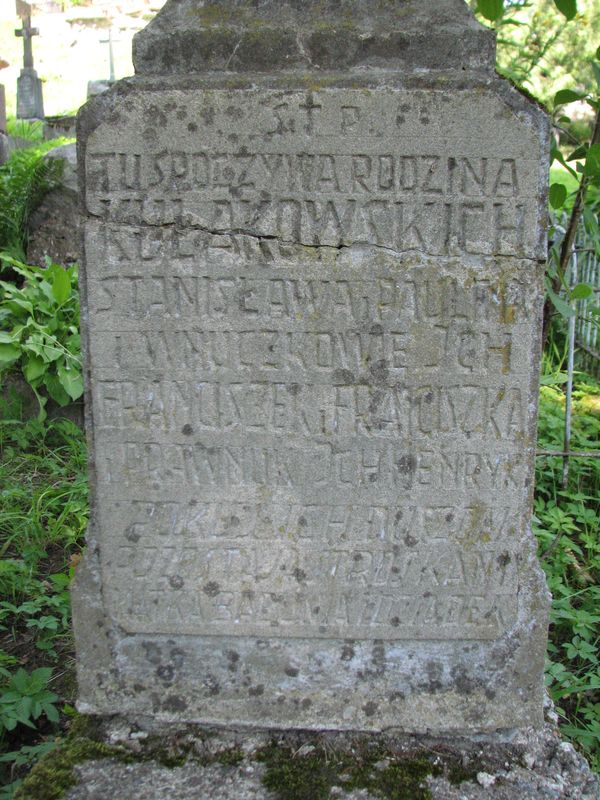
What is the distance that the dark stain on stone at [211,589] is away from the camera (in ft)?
6.62

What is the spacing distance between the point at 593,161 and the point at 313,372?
1.33 metres

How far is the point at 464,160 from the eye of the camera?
1.77m

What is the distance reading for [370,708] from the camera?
204 centimetres

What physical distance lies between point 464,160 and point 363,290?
1.22ft

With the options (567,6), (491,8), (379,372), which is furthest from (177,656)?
(567,6)

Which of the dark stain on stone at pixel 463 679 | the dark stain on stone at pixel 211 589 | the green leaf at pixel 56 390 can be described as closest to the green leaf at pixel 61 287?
the green leaf at pixel 56 390

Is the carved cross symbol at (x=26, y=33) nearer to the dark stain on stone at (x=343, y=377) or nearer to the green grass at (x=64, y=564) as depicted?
the green grass at (x=64, y=564)

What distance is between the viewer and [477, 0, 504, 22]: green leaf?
7.72 feet

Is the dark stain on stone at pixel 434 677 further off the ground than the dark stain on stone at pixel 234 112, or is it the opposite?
the dark stain on stone at pixel 234 112

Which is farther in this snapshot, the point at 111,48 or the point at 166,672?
the point at 111,48

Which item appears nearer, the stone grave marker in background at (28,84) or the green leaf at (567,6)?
the green leaf at (567,6)

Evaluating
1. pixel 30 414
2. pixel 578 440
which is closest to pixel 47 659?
pixel 30 414

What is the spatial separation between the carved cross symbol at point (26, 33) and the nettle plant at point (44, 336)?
9707 mm

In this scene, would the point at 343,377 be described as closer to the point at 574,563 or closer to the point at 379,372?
the point at 379,372
